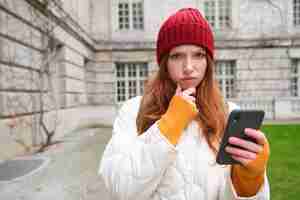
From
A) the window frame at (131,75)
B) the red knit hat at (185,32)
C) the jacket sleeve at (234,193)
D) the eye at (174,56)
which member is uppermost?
the window frame at (131,75)

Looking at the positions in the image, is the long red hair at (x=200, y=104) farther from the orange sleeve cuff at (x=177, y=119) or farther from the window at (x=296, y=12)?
the window at (x=296, y=12)

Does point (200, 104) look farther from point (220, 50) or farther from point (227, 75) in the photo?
point (227, 75)

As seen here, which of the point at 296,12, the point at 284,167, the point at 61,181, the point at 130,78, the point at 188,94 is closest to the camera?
the point at 188,94

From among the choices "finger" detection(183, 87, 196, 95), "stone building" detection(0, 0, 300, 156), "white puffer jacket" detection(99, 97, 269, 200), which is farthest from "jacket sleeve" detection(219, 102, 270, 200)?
"stone building" detection(0, 0, 300, 156)

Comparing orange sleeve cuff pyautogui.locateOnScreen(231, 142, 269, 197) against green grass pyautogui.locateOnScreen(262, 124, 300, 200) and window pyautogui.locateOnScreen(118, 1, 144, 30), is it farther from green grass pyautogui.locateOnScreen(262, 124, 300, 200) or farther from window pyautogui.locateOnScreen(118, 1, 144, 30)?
window pyautogui.locateOnScreen(118, 1, 144, 30)

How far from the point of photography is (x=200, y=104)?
4.51ft

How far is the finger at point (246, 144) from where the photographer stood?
1.08 metres

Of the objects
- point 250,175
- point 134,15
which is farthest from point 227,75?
point 250,175

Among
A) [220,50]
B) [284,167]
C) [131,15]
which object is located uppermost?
[131,15]

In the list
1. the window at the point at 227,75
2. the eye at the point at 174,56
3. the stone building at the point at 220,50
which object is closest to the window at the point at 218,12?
the stone building at the point at 220,50

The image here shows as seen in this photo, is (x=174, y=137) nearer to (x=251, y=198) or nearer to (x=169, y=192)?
(x=169, y=192)

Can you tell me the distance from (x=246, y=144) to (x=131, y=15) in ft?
51.1

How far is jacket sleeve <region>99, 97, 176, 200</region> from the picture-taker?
114 cm

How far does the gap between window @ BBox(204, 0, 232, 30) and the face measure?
50.6 feet
